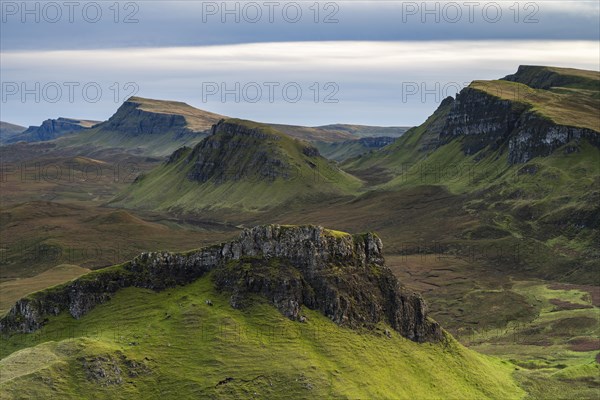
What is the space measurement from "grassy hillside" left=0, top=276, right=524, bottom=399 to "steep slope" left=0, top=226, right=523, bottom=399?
201 mm

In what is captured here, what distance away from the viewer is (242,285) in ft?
386


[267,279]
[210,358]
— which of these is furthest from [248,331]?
[267,279]

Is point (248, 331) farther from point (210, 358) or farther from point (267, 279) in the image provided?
point (267, 279)

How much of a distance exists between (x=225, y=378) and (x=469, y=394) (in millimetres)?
41895

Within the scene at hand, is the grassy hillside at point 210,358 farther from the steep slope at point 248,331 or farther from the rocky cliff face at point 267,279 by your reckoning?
the rocky cliff face at point 267,279

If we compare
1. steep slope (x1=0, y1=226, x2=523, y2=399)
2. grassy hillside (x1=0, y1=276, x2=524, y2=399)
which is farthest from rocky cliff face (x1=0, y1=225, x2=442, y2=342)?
grassy hillside (x1=0, y1=276, x2=524, y2=399)

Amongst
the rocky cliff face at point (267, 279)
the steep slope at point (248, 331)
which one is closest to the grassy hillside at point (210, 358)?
the steep slope at point (248, 331)

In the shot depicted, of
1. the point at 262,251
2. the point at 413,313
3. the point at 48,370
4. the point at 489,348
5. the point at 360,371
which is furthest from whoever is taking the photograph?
the point at 489,348

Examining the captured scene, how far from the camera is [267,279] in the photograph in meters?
118

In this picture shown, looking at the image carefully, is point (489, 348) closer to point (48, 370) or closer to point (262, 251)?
point (262, 251)

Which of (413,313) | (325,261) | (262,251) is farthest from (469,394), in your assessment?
(262,251)

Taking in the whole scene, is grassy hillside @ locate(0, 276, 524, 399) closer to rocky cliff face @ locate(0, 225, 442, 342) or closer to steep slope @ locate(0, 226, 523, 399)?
steep slope @ locate(0, 226, 523, 399)

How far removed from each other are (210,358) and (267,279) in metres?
17.0

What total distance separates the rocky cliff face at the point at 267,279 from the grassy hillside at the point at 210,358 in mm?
1884
